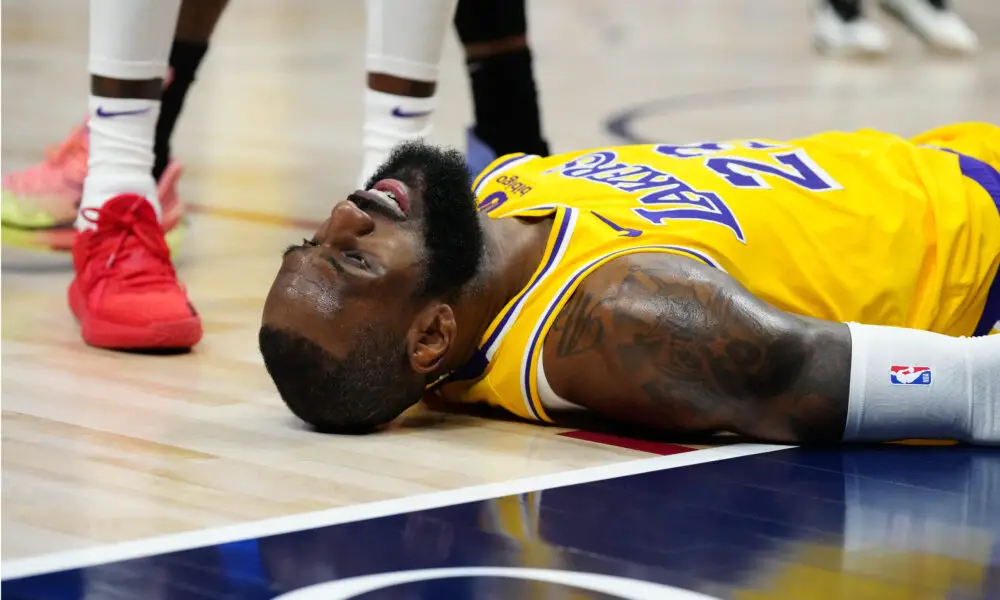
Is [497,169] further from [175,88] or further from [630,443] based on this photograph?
[175,88]

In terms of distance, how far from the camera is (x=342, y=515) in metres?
2.03

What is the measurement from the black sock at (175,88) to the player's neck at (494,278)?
137cm

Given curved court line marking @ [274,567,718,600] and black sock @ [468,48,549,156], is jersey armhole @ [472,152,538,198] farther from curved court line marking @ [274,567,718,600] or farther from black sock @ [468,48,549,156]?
black sock @ [468,48,549,156]

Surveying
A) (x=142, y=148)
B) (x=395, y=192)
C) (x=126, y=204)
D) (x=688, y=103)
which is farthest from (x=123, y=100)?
(x=688, y=103)

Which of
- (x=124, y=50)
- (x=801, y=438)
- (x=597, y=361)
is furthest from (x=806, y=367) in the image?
(x=124, y=50)

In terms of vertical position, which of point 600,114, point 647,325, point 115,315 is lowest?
point 600,114

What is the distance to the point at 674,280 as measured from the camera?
7.51ft

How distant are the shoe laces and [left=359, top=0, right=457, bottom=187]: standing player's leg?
0.42m

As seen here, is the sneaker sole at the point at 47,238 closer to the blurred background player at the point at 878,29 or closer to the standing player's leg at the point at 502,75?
the standing player's leg at the point at 502,75

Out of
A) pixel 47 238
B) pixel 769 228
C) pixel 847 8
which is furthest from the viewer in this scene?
pixel 847 8

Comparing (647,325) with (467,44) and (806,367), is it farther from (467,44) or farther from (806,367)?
(467,44)

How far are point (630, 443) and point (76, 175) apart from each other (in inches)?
71.5

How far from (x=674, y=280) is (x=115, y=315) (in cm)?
108

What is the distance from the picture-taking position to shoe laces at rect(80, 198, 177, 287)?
9.70ft
